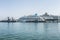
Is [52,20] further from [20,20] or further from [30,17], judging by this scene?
[20,20]

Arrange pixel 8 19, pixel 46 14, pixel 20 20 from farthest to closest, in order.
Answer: pixel 46 14 < pixel 20 20 < pixel 8 19

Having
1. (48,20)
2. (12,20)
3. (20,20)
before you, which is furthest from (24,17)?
(48,20)

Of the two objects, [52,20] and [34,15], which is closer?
[52,20]

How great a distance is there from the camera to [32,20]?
37094mm

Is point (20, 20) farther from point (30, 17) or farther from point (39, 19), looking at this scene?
point (39, 19)

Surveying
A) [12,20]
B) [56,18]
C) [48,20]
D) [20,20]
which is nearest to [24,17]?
[20,20]

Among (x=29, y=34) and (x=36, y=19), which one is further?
(x=36, y=19)

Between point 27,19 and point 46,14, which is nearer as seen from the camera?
point 27,19

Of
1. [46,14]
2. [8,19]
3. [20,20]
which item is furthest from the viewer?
[46,14]

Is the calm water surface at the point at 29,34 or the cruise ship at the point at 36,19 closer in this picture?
the calm water surface at the point at 29,34

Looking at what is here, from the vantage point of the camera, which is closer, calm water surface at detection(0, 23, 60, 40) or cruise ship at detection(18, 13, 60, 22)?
calm water surface at detection(0, 23, 60, 40)

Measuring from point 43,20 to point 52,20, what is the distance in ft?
8.98

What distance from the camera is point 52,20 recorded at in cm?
3750

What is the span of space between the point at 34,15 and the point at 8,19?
8.50 m
